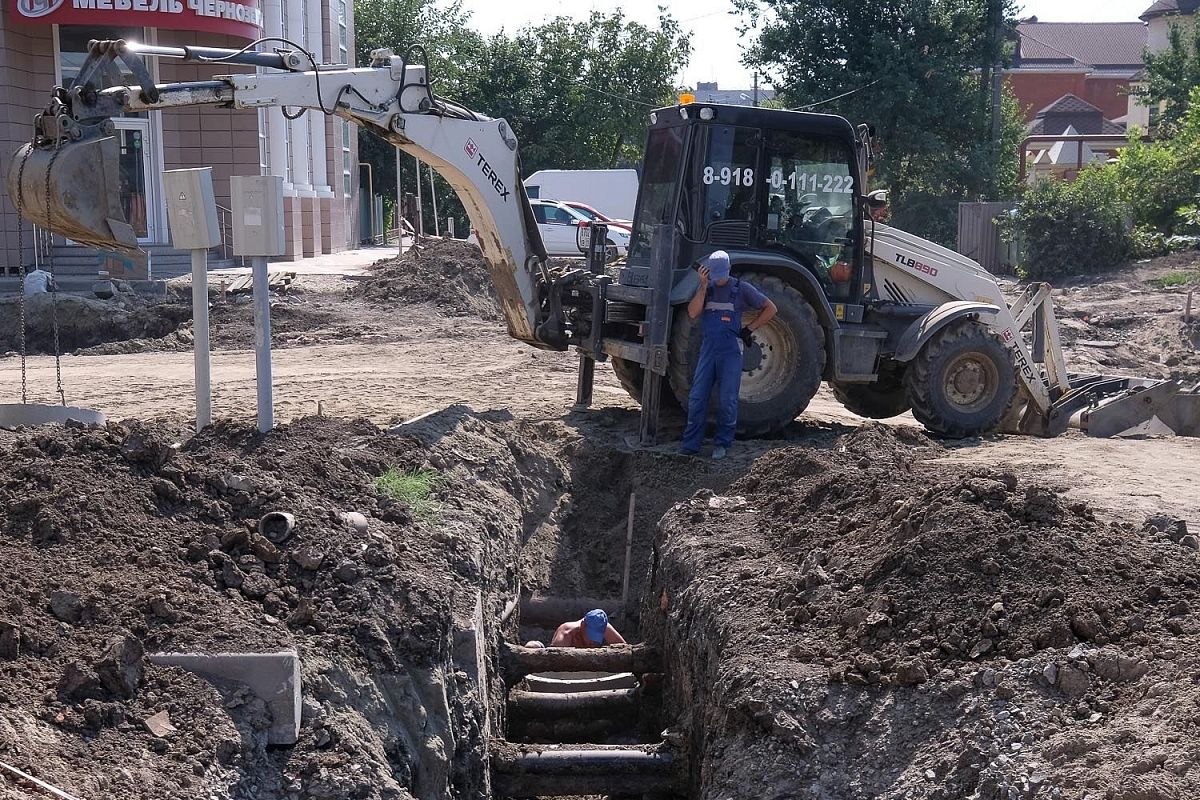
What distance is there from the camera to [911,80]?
99.6 feet

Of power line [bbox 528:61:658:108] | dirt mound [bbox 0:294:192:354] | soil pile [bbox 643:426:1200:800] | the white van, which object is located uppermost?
power line [bbox 528:61:658:108]

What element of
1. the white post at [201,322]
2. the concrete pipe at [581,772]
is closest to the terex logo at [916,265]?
the concrete pipe at [581,772]

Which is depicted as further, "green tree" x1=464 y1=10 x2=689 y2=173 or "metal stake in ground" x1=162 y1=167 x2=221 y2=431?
"green tree" x1=464 y1=10 x2=689 y2=173

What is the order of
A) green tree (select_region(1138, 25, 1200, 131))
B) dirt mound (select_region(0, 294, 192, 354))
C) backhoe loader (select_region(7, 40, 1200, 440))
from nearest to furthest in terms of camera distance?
backhoe loader (select_region(7, 40, 1200, 440)), dirt mound (select_region(0, 294, 192, 354)), green tree (select_region(1138, 25, 1200, 131))

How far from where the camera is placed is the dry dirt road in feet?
32.6

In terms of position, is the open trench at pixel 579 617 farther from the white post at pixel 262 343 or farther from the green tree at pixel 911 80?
the green tree at pixel 911 80

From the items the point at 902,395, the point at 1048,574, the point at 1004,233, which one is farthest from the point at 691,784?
the point at 1004,233

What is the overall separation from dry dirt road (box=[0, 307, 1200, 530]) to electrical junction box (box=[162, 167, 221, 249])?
2.29 metres

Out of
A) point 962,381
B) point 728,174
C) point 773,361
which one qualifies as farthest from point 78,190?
point 962,381

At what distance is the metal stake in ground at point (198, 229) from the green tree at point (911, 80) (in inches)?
979

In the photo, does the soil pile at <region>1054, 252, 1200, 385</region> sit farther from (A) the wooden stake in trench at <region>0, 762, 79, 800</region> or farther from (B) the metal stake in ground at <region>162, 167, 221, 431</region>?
(A) the wooden stake in trench at <region>0, 762, 79, 800</region>

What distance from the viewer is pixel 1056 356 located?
12.1 m

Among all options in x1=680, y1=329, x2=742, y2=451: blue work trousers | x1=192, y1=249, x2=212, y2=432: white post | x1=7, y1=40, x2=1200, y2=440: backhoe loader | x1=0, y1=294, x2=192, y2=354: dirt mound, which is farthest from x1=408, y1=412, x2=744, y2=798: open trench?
x1=0, y1=294, x2=192, y2=354: dirt mound

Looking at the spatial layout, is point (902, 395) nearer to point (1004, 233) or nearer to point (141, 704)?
point (141, 704)
